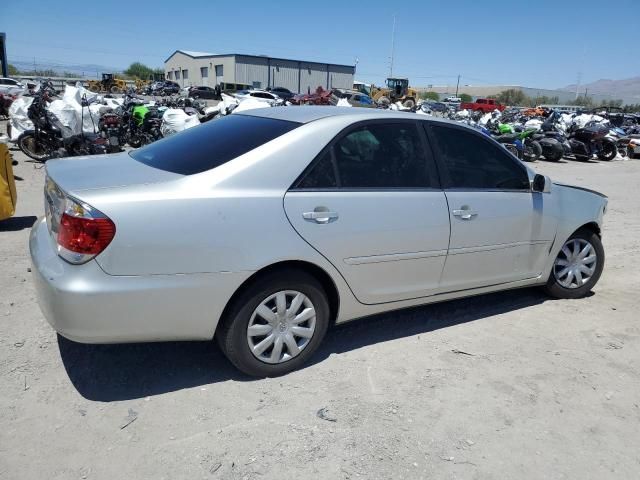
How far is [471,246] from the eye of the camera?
373 centimetres

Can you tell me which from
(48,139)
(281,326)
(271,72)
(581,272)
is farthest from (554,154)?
(271,72)

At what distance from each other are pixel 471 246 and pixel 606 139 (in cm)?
1832

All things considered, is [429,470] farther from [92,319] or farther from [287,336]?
[92,319]

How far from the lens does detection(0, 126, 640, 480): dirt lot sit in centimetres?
250

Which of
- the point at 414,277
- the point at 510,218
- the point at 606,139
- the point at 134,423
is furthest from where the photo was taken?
the point at 606,139

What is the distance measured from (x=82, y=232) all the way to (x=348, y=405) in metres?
1.71

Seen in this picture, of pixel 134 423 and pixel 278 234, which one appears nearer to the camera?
pixel 134 423

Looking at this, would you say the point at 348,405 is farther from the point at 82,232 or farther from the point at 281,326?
the point at 82,232

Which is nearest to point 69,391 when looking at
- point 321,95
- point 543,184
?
point 543,184

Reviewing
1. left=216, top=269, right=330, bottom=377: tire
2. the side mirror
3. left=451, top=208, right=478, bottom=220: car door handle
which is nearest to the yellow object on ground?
left=216, top=269, right=330, bottom=377: tire

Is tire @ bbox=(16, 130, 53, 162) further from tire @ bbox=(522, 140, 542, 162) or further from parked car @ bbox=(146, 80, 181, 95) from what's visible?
parked car @ bbox=(146, 80, 181, 95)

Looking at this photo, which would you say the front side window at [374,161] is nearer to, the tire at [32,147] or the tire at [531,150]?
the tire at [32,147]

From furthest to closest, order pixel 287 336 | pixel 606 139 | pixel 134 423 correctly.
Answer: pixel 606 139, pixel 287 336, pixel 134 423

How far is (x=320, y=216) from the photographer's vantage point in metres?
3.03
